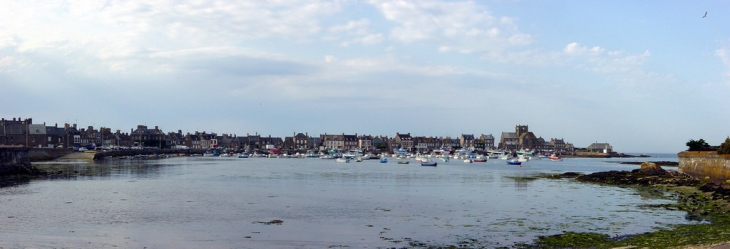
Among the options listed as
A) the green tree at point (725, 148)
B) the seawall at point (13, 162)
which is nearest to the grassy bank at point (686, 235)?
the green tree at point (725, 148)

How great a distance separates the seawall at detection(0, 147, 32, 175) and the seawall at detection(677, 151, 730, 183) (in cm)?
5602

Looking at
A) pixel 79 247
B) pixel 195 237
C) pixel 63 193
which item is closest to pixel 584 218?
pixel 195 237

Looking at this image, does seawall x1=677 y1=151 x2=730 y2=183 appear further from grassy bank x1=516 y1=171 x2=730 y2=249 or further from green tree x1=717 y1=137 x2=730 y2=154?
grassy bank x1=516 y1=171 x2=730 y2=249

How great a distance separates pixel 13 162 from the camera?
5425cm

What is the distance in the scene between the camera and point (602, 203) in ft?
108

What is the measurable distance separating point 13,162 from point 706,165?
191 feet

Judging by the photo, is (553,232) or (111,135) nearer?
(553,232)

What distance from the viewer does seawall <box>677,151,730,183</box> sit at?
39.8m

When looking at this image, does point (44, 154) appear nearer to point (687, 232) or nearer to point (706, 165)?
point (706, 165)

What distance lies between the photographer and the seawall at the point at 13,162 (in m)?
52.5

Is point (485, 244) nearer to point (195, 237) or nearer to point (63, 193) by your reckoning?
point (195, 237)

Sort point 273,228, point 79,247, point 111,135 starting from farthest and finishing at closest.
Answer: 1. point 111,135
2. point 273,228
3. point 79,247

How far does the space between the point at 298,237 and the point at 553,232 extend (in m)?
9.36

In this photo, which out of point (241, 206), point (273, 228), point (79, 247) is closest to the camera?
point (79, 247)
